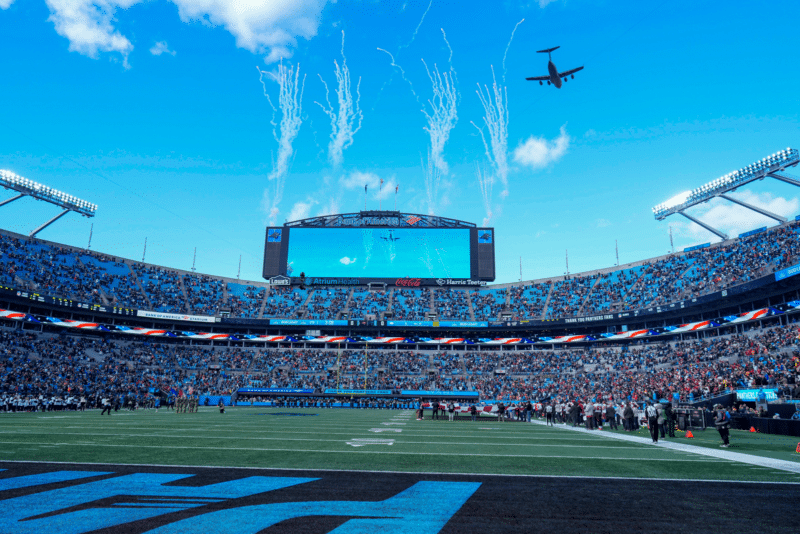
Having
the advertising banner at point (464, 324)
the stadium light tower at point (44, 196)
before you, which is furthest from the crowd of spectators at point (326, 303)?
the stadium light tower at point (44, 196)

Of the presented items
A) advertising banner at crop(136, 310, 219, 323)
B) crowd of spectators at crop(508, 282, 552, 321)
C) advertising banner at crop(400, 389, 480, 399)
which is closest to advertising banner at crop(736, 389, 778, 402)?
advertising banner at crop(400, 389, 480, 399)

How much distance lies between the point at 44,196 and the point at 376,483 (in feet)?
205

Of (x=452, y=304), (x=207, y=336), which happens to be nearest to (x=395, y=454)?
(x=452, y=304)

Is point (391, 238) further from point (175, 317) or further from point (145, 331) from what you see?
point (145, 331)

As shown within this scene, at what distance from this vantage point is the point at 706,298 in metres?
43.8

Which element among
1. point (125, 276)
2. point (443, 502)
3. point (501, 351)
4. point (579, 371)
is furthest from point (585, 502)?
point (125, 276)

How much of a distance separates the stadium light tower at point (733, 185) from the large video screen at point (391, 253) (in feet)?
86.5

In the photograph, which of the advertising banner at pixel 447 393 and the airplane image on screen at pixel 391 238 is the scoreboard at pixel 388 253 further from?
the advertising banner at pixel 447 393

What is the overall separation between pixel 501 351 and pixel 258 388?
100ft

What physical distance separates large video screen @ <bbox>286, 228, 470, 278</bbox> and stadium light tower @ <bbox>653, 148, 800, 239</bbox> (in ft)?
86.5

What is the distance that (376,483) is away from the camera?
7805 millimetres

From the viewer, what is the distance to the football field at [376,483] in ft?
17.5

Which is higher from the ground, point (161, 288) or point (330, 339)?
point (161, 288)

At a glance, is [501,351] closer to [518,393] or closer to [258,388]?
[518,393]
